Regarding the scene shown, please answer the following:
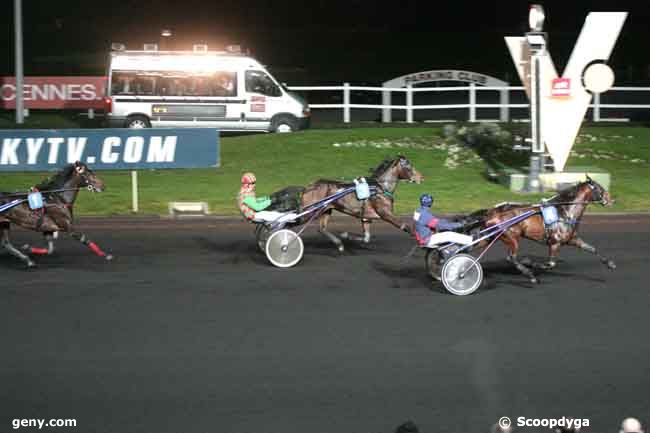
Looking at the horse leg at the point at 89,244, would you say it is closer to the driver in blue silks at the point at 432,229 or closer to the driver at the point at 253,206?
the driver at the point at 253,206

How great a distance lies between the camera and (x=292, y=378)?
8.98 meters

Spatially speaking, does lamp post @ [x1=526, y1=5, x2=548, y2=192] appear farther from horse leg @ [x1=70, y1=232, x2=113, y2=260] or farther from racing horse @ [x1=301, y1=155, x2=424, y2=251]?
horse leg @ [x1=70, y1=232, x2=113, y2=260]

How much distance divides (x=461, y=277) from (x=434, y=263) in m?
0.69

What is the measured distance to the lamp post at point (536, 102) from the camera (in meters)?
19.0

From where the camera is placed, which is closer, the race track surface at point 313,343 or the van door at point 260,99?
the race track surface at point 313,343

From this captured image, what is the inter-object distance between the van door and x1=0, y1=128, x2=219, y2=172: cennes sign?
8.64m

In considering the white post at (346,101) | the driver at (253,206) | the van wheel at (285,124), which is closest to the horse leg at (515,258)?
the driver at (253,206)

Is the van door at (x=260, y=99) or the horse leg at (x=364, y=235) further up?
the van door at (x=260, y=99)

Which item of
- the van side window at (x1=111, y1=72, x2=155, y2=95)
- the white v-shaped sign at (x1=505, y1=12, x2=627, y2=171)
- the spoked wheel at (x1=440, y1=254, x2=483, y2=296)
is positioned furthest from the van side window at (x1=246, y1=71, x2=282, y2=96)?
the spoked wheel at (x1=440, y1=254, x2=483, y2=296)

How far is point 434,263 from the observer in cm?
1255

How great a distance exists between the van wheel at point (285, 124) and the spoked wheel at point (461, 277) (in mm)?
15443

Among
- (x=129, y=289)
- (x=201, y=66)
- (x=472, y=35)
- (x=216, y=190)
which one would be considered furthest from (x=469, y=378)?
(x=472, y=35)

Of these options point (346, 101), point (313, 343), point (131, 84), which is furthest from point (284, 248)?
point (346, 101)

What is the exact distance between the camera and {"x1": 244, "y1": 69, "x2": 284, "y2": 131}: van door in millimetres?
26719
